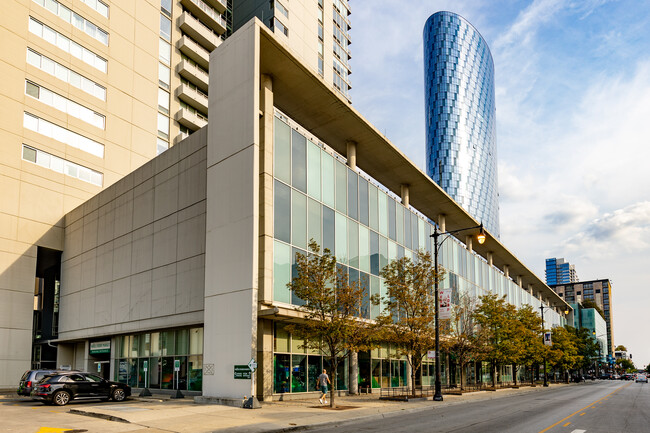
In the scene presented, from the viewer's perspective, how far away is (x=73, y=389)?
26281mm

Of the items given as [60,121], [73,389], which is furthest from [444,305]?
[60,121]

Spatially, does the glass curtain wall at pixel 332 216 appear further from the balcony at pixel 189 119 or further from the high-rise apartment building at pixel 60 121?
the balcony at pixel 189 119

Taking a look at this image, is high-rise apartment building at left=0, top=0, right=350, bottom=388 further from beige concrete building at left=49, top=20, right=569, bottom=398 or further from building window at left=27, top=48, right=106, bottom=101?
beige concrete building at left=49, top=20, right=569, bottom=398

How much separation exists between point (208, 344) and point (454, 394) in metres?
18.7

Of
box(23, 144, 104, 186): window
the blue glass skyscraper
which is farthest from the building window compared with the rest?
the blue glass skyscraper

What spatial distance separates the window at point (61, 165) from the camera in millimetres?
43562

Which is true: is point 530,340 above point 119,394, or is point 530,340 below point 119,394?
above

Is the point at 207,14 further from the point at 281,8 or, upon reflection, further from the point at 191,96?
the point at 191,96

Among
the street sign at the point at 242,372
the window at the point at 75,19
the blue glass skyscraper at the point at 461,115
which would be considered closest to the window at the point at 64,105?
the window at the point at 75,19

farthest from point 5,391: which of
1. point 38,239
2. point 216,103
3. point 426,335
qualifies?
point 426,335

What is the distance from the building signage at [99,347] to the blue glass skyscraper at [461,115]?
469 ft

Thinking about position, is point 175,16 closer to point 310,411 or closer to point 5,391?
point 5,391

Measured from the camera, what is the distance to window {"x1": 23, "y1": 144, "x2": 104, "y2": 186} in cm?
4356

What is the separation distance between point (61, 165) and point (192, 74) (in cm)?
2105
